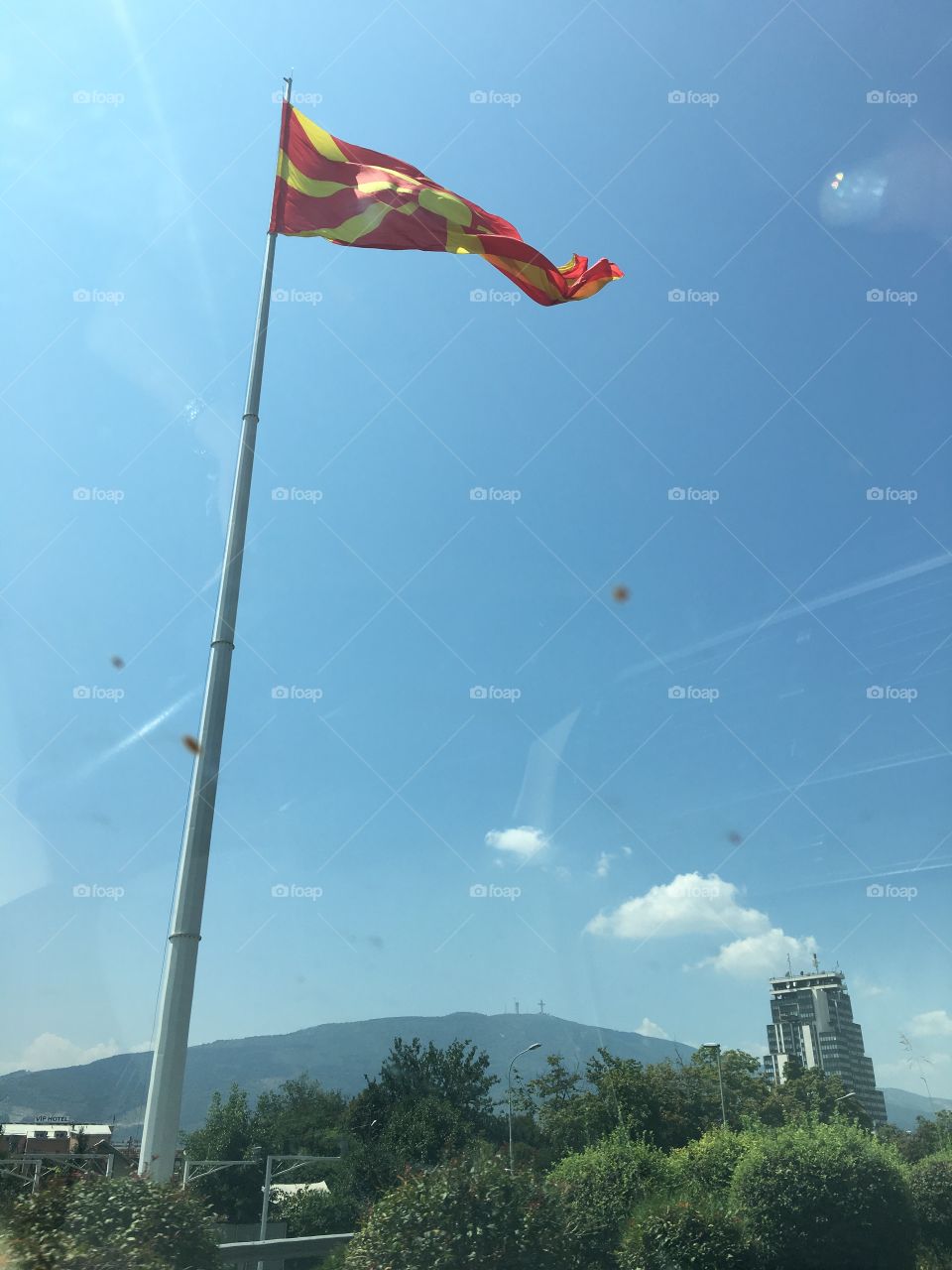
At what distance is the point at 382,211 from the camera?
10.2m

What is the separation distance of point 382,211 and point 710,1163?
19912mm

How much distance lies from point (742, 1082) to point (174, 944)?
5915 cm

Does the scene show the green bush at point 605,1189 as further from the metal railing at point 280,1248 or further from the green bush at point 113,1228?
the green bush at point 113,1228

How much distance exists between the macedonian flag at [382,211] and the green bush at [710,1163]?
13263 millimetres

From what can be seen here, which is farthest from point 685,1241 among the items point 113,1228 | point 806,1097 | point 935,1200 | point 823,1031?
point 823,1031

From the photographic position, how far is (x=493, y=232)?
1092 cm

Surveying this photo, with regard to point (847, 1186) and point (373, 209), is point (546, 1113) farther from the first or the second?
point (373, 209)

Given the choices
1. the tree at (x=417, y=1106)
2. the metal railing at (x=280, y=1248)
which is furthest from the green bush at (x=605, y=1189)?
the tree at (x=417, y=1106)

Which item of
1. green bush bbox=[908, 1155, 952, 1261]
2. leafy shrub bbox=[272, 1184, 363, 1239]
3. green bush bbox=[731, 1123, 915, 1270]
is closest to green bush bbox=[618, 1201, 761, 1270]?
green bush bbox=[731, 1123, 915, 1270]

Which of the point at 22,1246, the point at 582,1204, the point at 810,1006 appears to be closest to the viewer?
the point at 22,1246

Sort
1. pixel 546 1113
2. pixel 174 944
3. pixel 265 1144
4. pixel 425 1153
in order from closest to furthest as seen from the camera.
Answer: pixel 174 944
pixel 425 1153
pixel 546 1113
pixel 265 1144

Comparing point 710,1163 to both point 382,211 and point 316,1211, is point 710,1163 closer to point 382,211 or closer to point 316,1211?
point 382,211

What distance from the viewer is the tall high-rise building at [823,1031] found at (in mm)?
96312

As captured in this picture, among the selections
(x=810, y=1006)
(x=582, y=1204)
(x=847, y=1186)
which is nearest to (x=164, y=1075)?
(x=582, y=1204)
